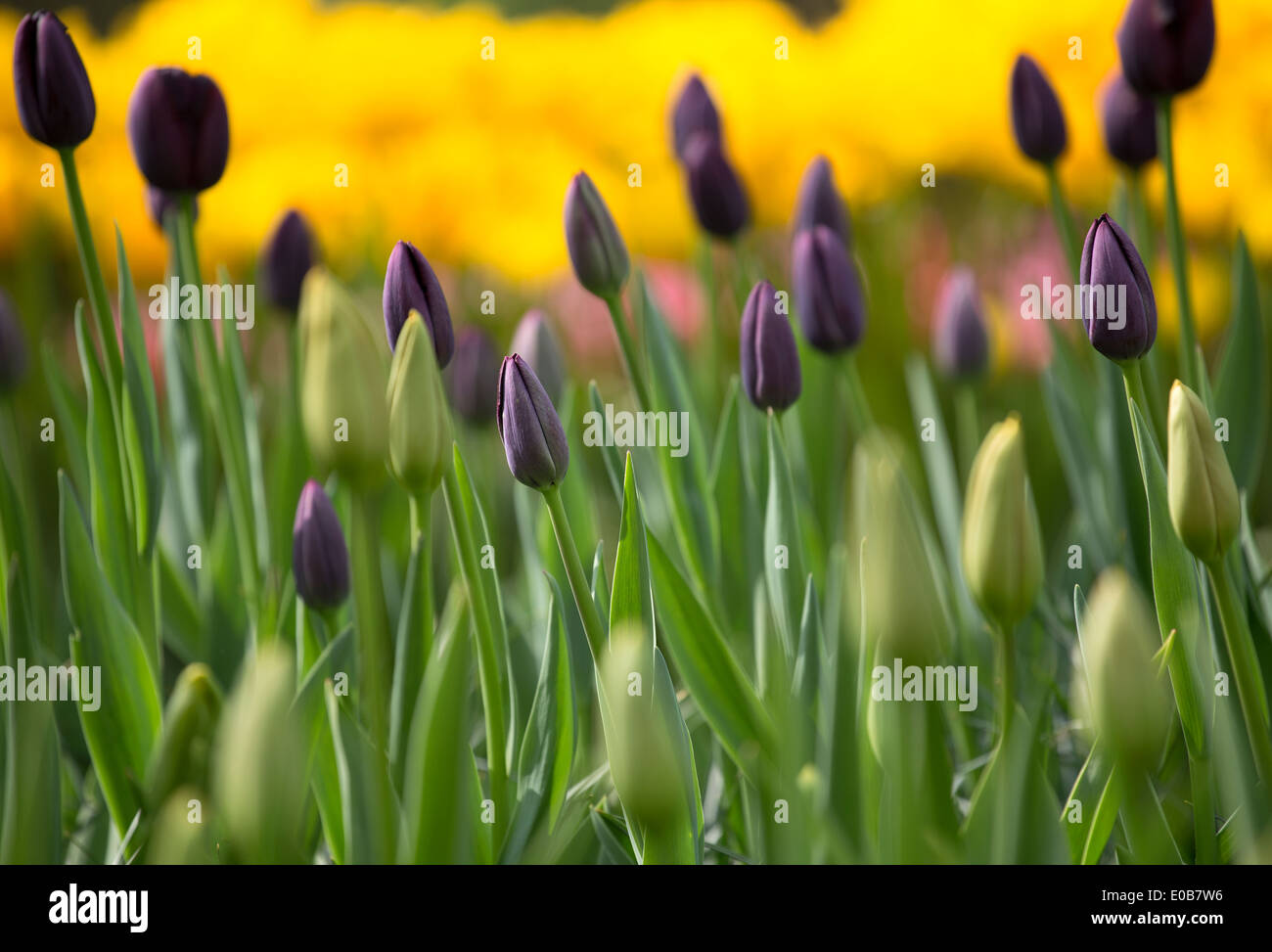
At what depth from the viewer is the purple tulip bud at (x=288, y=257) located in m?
0.74

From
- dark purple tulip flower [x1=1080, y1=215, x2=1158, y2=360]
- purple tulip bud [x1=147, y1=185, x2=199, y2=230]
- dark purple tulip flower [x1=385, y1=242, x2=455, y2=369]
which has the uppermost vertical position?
purple tulip bud [x1=147, y1=185, x2=199, y2=230]

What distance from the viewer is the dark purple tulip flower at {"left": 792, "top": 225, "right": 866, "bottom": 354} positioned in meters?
0.63

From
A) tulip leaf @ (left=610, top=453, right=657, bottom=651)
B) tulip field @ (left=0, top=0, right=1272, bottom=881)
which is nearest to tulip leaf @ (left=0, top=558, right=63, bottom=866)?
tulip field @ (left=0, top=0, right=1272, bottom=881)

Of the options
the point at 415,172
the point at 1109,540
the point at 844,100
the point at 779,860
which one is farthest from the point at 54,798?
the point at 844,100

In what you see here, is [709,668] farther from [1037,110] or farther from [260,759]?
[1037,110]

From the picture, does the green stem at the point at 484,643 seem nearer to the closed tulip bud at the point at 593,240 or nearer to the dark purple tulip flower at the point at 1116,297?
the closed tulip bud at the point at 593,240

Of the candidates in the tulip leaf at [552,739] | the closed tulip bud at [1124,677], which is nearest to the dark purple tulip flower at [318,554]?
the tulip leaf at [552,739]

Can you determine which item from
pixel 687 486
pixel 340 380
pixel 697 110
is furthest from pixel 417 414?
pixel 697 110

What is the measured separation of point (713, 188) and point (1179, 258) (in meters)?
0.29

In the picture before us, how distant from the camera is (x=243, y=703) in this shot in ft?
1.00

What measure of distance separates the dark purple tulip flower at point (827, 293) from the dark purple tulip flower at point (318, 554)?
29 centimetres

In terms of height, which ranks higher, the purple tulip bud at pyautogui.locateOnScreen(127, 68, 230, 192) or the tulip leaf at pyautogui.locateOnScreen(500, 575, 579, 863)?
the purple tulip bud at pyautogui.locateOnScreen(127, 68, 230, 192)

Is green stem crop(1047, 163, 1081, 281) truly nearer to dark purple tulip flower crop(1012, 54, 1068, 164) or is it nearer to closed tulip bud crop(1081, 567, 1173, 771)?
dark purple tulip flower crop(1012, 54, 1068, 164)

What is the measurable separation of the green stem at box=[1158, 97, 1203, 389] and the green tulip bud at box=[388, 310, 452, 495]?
385mm
